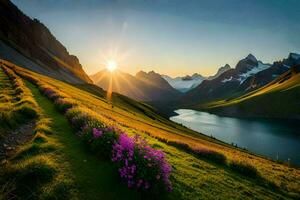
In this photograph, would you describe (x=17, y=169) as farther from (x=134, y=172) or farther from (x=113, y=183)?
(x=134, y=172)

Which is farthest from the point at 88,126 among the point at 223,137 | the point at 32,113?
the point at 223,137

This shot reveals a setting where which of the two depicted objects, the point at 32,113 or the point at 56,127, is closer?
the point at 56,127

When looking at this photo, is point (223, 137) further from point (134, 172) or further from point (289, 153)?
point (134, 172)

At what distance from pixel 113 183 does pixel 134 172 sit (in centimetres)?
108

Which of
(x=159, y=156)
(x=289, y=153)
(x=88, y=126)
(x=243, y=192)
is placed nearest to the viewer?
(x=159, y=156)

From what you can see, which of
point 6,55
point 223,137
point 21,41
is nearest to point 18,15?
point 21,41

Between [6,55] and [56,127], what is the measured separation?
97962 millimetres

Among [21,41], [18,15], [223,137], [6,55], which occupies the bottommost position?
[223,137]

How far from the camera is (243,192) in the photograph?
13.7 meters

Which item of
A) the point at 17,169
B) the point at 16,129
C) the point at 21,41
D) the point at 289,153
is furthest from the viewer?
the point at 21,41

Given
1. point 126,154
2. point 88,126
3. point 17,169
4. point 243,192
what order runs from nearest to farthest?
point 17,169 < point 126,154 < point 243,192 < point 88,126

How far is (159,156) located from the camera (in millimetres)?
10352

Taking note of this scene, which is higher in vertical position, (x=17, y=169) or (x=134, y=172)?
(x=134, y=172)

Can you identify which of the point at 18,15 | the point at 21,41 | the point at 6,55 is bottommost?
the point at 6,55
